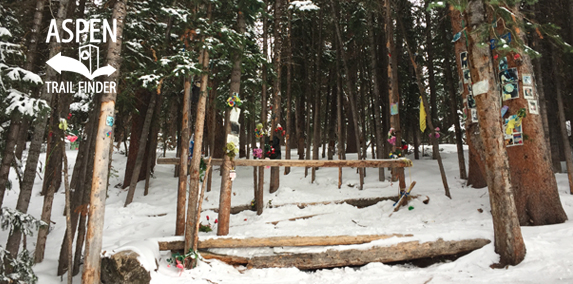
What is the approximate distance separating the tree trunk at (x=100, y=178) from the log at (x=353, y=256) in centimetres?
228

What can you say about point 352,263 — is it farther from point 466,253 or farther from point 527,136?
point 527,136

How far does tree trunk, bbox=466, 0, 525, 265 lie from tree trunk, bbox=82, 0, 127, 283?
518cm

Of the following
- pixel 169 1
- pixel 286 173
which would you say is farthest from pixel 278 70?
pixel 286 173

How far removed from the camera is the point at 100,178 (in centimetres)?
430

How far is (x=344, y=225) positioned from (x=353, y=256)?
2035 millimetres

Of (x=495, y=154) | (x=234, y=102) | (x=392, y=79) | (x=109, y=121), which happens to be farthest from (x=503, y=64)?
(x=109, y=121)

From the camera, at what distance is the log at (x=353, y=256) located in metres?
Answer: 4.92

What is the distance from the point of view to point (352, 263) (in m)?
4.95

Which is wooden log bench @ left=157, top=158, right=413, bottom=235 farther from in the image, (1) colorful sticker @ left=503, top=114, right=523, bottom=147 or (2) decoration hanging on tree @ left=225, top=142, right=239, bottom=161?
(1) colorful sticker @ left=503, top=114, right=523, bottom=147

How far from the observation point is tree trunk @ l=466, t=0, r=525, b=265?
13.0 ft

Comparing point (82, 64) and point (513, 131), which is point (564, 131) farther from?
point (82, 64)

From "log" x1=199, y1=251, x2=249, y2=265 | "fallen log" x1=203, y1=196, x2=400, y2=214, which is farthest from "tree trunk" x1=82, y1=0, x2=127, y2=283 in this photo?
"fallen log" x1=203, y1=196, x2=400, y2=214

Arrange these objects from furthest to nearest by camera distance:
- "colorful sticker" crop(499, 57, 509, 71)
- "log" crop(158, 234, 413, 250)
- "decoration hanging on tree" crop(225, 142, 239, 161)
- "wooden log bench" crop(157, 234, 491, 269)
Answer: "decoration hanging on tree" crop(225, 142, 239, 161)
"colorful sticker" crop(499, 57, 509, 71)
"log" crop(158, 234, 413, 250)
"wooden log bench" crop(157, 234, 491, 269)

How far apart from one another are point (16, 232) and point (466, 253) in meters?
7.25
